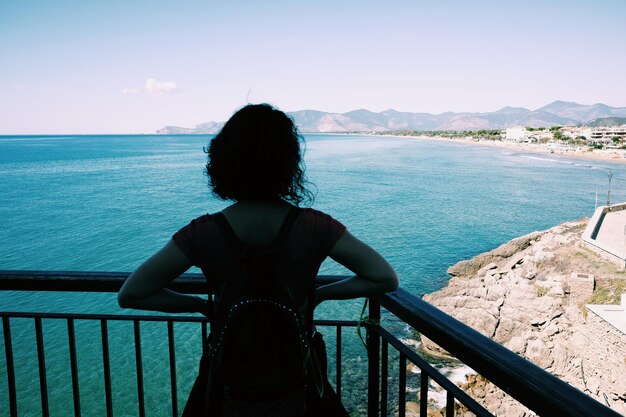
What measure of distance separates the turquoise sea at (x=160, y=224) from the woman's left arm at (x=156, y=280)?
5.24 metres

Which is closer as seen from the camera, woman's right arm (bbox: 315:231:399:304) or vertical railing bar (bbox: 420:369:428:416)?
woman's right arm (bbox: 315:231:399:304)

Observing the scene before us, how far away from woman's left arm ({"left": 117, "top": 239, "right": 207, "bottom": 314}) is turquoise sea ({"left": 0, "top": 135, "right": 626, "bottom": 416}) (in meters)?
5.24

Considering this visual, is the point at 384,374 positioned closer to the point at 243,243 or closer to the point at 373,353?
the point at 373,353

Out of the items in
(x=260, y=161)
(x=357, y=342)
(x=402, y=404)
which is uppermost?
(x=260, y=161)

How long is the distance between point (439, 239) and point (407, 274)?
902 cm

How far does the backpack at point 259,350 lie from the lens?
141 centimetres

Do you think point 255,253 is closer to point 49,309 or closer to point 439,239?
point 49,309

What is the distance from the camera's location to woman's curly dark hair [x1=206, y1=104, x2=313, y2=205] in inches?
62.4

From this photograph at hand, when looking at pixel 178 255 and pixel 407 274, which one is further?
pixel 407 274

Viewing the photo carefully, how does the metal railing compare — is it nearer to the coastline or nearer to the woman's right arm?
the woman's right arm

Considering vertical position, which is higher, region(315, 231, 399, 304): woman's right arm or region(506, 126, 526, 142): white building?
region(506, 126, 526, 142): white building

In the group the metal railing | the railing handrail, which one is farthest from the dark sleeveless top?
the railing handrail

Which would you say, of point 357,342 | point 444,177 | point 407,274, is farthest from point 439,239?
point 444,177

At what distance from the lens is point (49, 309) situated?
20.1 meters
